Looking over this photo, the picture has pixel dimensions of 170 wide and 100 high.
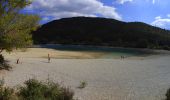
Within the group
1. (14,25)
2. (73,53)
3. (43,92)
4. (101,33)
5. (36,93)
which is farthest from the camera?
(101,33)

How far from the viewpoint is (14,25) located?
23.0 m

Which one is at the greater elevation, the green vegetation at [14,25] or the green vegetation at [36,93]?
the green vegetation at [14,25]

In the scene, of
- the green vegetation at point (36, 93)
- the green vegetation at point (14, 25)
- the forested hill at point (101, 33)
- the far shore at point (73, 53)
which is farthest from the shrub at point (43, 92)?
the forested hill at point (101, 33)

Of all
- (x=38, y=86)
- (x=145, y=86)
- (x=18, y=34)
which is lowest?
(x=145, y=86)

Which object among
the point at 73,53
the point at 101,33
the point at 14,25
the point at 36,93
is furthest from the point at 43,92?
the point at 101,33

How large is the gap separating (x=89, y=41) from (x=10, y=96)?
130873 millimetres

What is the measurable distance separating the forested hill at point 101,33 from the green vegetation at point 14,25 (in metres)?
90.2

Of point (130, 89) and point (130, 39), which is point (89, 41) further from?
point (130, 89)

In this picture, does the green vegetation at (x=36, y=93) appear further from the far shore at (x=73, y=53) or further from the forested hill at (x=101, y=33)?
the forested hill at (x=101, y=33)

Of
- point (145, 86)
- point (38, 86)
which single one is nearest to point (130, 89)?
point (145, 86)

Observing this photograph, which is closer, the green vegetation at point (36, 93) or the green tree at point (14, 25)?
the green vegetation at point (36, 93)

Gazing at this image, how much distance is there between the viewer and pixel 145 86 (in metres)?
18.9

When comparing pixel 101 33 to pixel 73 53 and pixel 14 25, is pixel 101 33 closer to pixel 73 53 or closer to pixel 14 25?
pixel 73 53

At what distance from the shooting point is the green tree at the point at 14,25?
2217 cm
